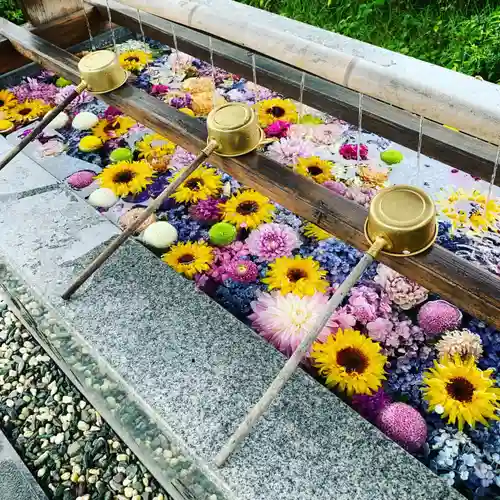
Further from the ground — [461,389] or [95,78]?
[95,78]

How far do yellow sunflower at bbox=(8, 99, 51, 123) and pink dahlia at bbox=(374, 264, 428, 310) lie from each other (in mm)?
2331

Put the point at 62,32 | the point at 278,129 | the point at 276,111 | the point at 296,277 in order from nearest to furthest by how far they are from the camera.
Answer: the point at 296,277 → the point at 278,129 → the point at 276,111 → the point at 62,32

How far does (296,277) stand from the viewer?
2.33 m

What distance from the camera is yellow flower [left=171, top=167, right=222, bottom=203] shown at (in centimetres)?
273

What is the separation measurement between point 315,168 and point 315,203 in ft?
3.05

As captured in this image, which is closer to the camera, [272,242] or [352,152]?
[272,242]

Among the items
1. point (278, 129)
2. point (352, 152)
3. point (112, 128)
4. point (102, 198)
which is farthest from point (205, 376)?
point (112, 128)

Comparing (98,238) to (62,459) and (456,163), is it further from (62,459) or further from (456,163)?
(456,163)

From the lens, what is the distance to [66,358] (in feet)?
7.87

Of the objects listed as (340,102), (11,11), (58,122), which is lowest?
(11,11)

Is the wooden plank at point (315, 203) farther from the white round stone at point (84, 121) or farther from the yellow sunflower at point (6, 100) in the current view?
the yellow sunflower at point (6, 100)

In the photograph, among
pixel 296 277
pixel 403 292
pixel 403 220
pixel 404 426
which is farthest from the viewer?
pixel 296 277

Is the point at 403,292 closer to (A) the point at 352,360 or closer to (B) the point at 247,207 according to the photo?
(A) the point at 352,360

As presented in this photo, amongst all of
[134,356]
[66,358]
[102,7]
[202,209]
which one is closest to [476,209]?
[202,209]
